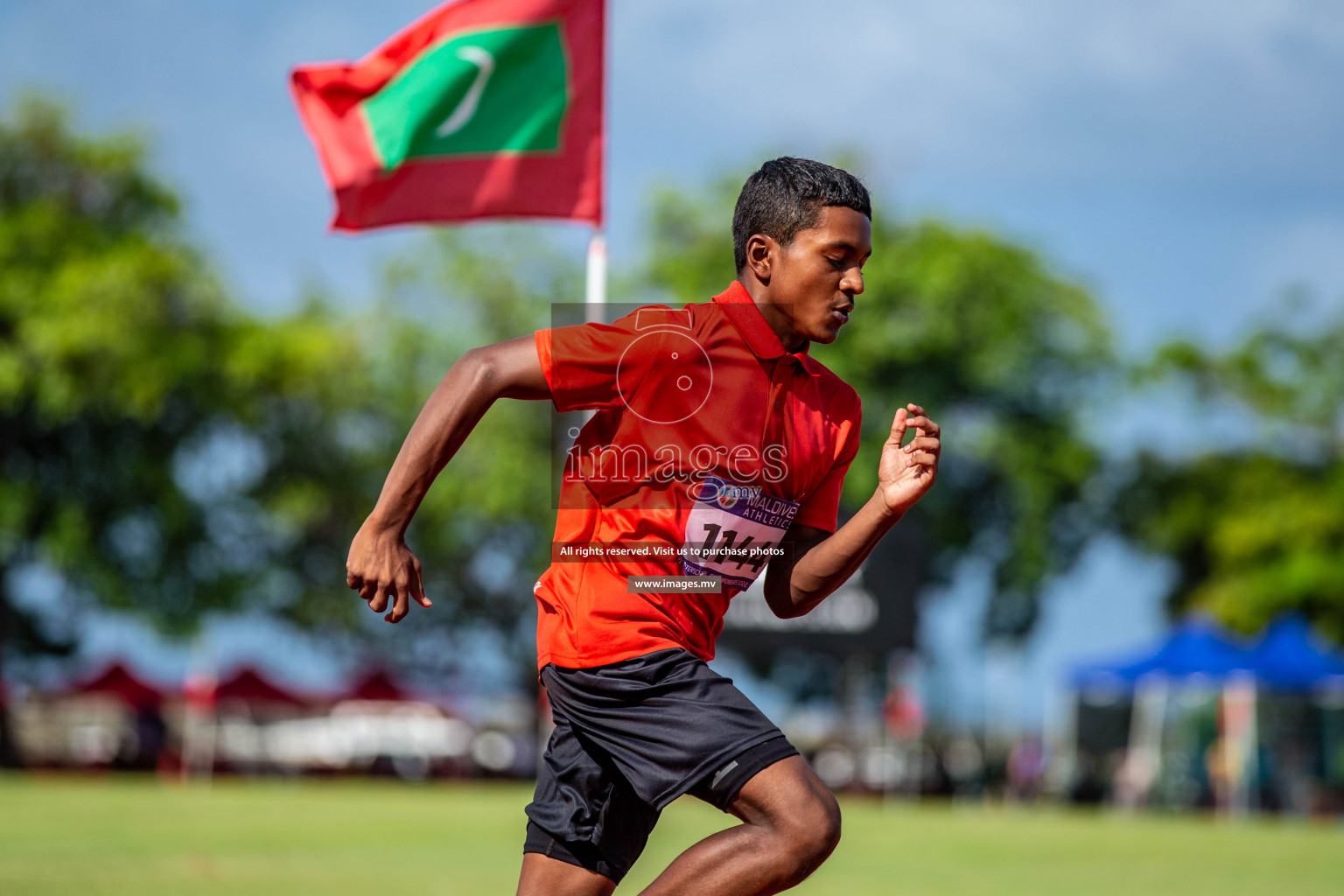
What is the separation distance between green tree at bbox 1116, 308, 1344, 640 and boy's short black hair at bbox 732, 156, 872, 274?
106 ft

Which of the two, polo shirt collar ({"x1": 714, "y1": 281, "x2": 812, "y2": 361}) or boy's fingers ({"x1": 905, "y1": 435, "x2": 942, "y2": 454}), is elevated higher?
polo shirt collar ({"x1": 714, "y1": 281, "x2": 812, "y2": 361})

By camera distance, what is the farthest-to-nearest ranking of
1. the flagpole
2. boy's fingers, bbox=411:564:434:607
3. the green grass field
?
the green grass field, the flagpole, boy's fingers, bbox=411:564:434:607

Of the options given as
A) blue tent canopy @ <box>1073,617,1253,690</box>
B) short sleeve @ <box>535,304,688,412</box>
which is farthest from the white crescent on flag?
blue tent canopy @ <box>1073,617,1253,690</box>

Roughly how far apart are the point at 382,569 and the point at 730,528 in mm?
900

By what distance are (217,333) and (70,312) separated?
3.66 m

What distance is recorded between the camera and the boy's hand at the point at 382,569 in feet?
12.3

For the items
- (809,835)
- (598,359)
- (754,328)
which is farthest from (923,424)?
(809,835)

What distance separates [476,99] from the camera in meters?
9.95

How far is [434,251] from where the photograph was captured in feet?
128

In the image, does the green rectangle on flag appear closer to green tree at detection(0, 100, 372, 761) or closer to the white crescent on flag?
the white crescent on flag

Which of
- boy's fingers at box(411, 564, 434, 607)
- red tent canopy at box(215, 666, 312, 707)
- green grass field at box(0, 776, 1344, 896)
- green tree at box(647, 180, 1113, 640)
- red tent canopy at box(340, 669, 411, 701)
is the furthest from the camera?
green tree at box(647, 180, 1113, 640)

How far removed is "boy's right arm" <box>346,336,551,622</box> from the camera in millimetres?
3762

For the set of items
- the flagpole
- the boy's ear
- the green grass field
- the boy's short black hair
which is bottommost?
the green grass field

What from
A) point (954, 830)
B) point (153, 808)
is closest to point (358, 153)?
point (153, 808)
